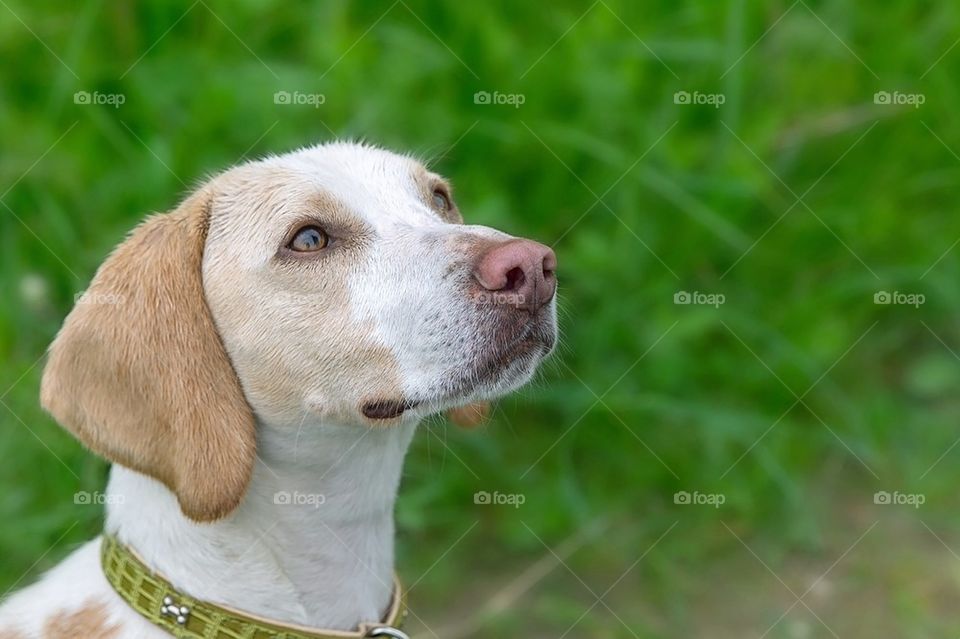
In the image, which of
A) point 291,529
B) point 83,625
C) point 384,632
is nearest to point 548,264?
point 291,529

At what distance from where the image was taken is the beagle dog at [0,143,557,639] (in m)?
2.55

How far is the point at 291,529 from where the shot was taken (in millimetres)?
2703

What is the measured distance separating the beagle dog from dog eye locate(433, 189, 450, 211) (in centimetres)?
32

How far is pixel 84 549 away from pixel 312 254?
94 cm

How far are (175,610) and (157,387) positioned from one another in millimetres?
500

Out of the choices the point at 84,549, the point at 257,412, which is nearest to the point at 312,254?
the point at 257,412

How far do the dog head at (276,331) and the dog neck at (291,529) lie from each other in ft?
0.33

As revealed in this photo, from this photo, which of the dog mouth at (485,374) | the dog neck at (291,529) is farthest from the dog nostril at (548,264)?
the dog neck at (291,529)

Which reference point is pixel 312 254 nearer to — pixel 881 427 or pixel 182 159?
pixel 182 159

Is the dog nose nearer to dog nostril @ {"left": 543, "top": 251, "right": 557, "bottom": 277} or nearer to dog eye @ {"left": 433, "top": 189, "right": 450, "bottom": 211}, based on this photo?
dog nostril @ {"left": 543, "top": 251, "right": 557, "bottom": 277}

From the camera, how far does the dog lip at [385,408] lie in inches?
103

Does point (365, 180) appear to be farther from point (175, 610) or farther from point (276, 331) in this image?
point (175, 610)

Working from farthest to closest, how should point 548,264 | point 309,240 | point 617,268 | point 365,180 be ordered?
point 617,268, point 365,180, point 309,240, point 548,264

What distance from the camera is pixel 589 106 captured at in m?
4.64
